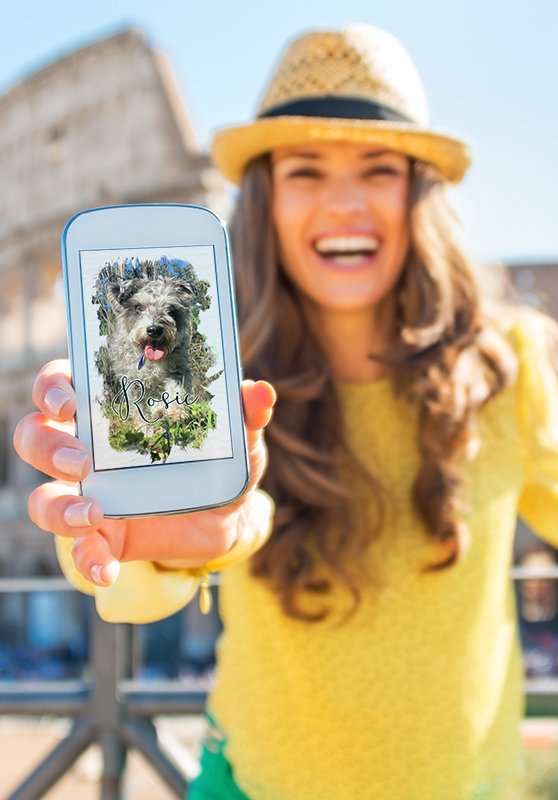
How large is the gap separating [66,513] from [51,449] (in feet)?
0.20

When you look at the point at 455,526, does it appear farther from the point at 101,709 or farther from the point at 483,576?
the point at 101,709

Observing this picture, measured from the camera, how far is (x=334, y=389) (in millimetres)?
1285

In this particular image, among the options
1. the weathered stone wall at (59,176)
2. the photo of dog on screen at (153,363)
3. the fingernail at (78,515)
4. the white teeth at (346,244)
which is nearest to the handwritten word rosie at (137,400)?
the photo of dog on screen at (153,363)

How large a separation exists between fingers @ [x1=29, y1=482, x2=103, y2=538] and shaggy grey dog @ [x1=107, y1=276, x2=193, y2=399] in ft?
0.40

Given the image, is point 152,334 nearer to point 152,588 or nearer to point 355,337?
point 152,588

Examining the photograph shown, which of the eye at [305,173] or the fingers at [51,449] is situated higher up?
the eye at [305,173]

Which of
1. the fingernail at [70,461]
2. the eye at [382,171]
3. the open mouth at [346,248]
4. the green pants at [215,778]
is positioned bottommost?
the green pants at [215,778]

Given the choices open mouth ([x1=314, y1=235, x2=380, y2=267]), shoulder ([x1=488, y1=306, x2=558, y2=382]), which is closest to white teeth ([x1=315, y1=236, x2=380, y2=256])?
open mouth ([x1=314, y1=235, x2=380, y2=267])

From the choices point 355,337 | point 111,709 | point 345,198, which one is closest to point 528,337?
point 355,337

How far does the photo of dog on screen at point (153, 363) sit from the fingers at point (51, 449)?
0.05m

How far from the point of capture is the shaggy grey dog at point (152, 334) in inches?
27.8

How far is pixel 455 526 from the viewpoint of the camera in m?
1.11

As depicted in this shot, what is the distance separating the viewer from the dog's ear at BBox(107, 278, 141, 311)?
72 cm

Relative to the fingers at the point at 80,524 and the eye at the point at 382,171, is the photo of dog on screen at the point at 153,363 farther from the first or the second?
the eye at the point at 382,171
